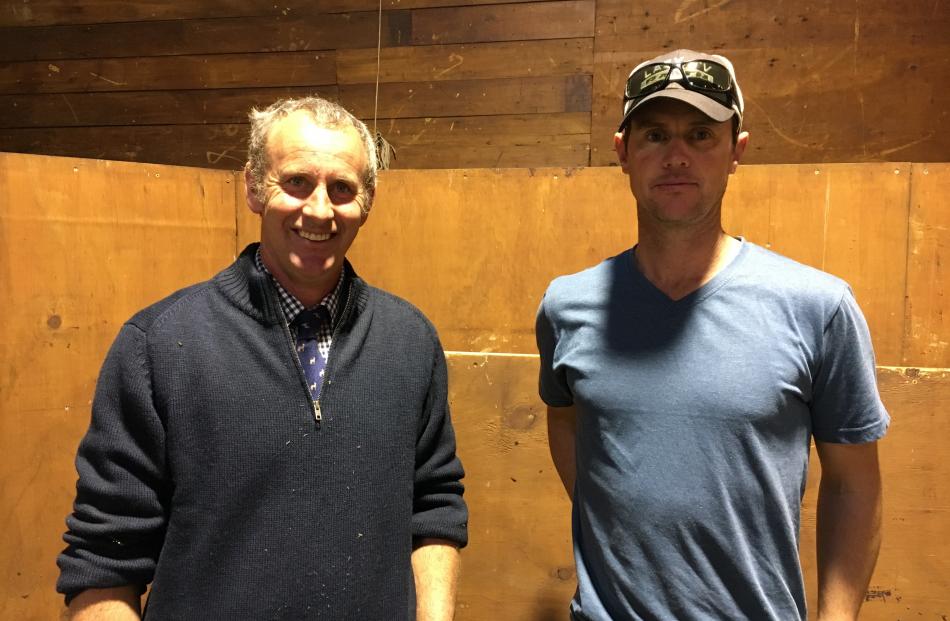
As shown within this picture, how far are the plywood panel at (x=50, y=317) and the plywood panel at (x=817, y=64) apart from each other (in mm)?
1775

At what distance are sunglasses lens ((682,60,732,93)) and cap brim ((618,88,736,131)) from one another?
0.9 inches

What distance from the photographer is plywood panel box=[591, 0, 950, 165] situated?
6.81 feet

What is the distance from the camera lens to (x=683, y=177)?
2.66 feet

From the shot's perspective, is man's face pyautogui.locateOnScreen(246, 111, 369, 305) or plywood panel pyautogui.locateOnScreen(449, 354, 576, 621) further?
plywood panel pyautogui.locateOnScreen(449, 354, 576, 621)

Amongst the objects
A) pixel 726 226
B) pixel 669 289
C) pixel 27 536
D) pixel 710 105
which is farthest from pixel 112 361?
pixel 726 226

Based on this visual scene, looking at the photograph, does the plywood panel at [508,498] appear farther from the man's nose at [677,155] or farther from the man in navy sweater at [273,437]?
the man's nose at [677,155]

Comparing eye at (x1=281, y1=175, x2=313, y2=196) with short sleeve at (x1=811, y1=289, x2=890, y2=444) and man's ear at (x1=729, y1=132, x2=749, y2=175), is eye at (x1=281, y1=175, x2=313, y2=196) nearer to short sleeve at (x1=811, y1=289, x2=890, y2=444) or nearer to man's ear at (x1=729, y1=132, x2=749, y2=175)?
man's ear at (x1=729, y1=132, x2=749, y2=175)

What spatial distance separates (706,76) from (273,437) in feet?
2.73

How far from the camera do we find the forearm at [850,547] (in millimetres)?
802

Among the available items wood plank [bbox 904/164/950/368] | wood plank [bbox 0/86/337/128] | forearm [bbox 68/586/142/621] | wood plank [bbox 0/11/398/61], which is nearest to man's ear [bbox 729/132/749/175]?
wood plank [bbox 904/164/950/368]

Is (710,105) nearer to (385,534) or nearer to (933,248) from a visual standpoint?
(385,534)

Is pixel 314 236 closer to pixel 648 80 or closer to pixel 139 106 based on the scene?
pixel 648 80

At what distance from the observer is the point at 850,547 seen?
0.81 metres

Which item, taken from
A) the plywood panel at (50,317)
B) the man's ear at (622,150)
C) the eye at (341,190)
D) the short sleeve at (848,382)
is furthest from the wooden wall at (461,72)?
the short sleeve at (848,382)
